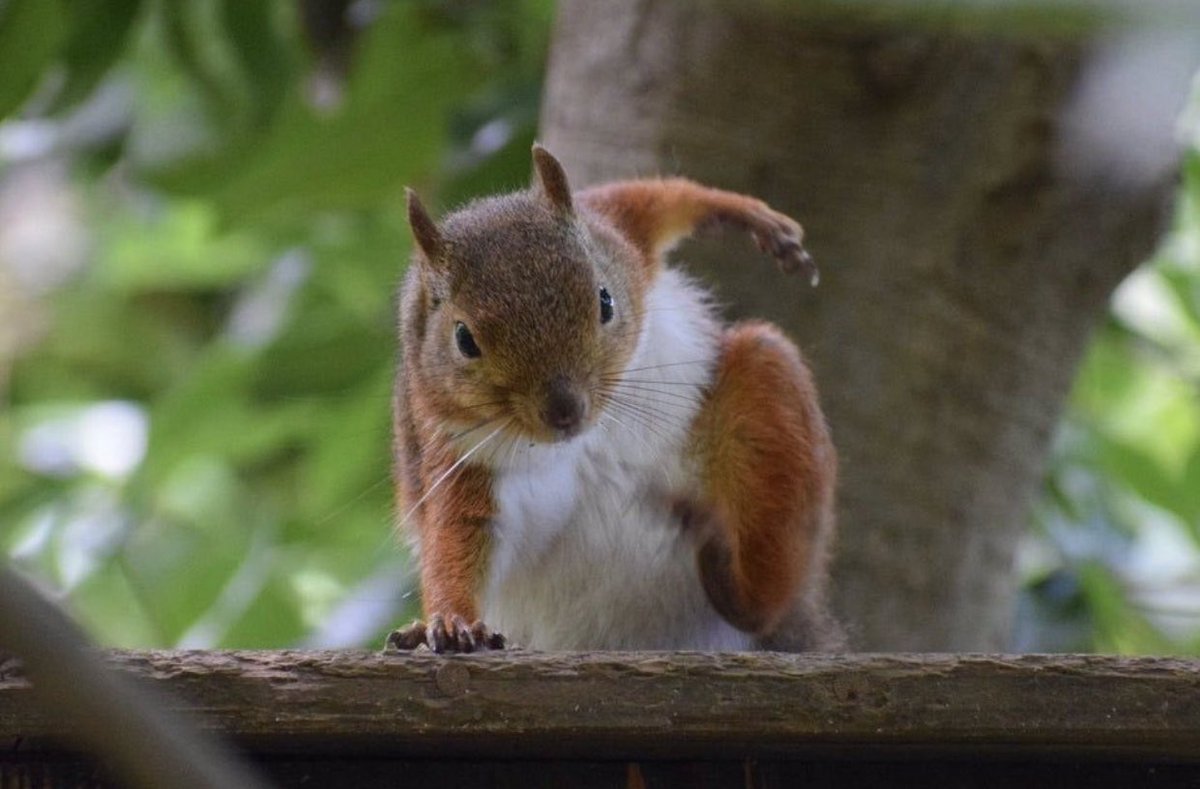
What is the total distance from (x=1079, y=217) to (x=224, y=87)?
3.76ft

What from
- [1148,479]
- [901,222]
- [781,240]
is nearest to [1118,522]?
[1148,479]

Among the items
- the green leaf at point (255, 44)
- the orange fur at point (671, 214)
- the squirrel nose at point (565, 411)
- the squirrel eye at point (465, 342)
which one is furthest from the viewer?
the green leaf at point (255, 44)

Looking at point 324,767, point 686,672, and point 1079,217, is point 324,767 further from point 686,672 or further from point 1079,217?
point 1079,217

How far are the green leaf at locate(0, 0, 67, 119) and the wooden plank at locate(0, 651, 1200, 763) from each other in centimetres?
100

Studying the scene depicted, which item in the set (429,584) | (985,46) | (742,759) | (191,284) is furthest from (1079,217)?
(191,284)

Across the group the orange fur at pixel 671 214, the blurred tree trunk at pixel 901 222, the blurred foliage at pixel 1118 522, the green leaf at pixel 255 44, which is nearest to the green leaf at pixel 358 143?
the green leaf at pixel 255 44

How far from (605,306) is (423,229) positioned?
0.18 metres

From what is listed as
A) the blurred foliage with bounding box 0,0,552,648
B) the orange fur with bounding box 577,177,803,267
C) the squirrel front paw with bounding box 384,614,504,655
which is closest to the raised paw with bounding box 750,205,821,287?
the orange fur with bounding box 577,177,803,267

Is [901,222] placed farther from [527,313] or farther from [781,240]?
[527,313]

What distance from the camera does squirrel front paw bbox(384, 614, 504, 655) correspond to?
1.17m

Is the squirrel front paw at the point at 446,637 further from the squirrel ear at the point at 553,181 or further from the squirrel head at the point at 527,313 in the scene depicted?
the squirrel ear at the point at 553,181

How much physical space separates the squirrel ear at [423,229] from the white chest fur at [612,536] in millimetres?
206

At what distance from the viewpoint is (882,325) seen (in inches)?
77.2

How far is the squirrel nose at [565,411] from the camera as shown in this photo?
4.53 ft
